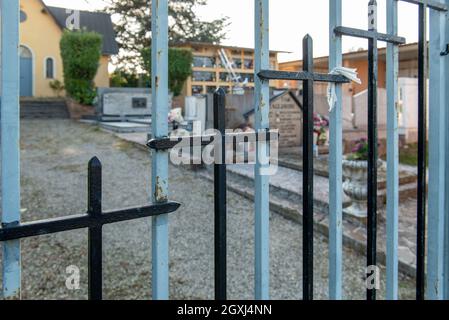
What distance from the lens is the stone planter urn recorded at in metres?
4.71

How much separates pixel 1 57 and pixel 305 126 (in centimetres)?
75

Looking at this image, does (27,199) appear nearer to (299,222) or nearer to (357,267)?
(299,222)

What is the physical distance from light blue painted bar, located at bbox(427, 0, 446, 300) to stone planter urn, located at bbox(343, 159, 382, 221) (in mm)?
3207

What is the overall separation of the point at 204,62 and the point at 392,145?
18.0 m

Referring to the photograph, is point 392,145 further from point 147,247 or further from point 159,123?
point 147,247

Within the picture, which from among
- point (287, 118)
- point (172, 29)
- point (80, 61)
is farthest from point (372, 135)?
point (172, 29)

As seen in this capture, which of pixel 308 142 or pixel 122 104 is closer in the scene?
pixel 308 142

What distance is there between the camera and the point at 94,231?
80 cm

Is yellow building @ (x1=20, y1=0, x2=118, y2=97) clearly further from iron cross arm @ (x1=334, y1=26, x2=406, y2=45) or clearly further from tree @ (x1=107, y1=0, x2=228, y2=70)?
iron cross arm @ (x1=334, y1=26, x2=406, y2=45)

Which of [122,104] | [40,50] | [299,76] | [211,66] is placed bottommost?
[299,76]

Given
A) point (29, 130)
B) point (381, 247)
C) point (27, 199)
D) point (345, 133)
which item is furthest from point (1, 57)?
point (29, 130)

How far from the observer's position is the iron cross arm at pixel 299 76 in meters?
0.98

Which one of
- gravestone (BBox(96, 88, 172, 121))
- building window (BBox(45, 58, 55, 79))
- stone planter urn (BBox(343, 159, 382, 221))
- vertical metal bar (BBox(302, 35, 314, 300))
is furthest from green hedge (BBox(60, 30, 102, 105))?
vertical metal bar (BBox(302, 35, 314, 300))
